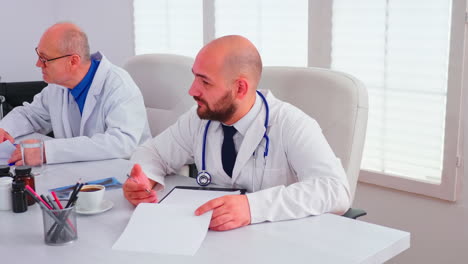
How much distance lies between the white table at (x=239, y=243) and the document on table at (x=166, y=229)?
0.08 feet

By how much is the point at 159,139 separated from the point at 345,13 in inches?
52.0

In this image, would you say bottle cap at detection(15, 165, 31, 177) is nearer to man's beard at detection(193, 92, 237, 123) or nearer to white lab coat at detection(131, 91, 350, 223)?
white lab coat at detection(131, 91, 350, 223)

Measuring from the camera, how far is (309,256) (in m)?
1.18

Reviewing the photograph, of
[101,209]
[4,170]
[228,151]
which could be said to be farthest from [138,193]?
[4,170]

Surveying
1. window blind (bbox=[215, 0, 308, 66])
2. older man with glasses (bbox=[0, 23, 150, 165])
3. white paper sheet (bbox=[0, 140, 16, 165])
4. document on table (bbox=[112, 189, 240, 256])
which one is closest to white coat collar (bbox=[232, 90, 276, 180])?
document on table (bbox=[112, 189, 240, 256])

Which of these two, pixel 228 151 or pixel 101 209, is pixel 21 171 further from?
pixel 228 151

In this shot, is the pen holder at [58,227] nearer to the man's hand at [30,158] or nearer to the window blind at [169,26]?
the man's hand at [30,158]

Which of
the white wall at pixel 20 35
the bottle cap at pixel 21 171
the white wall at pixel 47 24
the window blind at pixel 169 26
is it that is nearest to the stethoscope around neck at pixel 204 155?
the bottle cap at pixel 21 171

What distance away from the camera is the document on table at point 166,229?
1.23m

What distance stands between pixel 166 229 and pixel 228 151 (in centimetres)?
46

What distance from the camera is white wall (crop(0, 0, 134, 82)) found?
14.1 feet

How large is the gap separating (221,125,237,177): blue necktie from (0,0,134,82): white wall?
2.78 metres

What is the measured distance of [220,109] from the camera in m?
1.65

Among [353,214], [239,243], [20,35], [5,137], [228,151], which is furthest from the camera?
[20,35]
